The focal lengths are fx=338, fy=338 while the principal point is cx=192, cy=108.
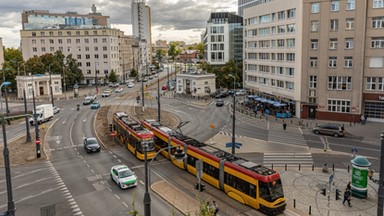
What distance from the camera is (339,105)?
55.0m

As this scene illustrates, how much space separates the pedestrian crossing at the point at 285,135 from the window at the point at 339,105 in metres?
8.71

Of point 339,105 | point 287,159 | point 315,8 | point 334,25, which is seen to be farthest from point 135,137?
point 315,8

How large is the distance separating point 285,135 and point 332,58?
1708 centimetres

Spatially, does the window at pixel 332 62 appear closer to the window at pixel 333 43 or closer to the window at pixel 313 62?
the window at pixel 333 43

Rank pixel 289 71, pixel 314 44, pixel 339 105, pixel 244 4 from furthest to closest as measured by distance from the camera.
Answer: pixel 244 4
pixel 289 71
pixel 314 44
pixel 339 105

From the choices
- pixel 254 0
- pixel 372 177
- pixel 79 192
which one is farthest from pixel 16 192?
pixel 254 0

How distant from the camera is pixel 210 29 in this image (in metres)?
119

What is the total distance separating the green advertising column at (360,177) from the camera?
25.4 metres

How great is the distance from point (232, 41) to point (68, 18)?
78637mm

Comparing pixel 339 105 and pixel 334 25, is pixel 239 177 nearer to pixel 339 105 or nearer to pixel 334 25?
pixel 339 105

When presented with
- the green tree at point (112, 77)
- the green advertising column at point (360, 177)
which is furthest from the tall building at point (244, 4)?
the green advertising column at point (360, 177)

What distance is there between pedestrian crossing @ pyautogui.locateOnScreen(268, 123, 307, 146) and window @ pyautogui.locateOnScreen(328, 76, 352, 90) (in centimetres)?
1031

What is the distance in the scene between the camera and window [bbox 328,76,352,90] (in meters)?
53.8

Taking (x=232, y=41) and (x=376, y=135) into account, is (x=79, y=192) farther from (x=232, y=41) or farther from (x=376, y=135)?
(x=232, y=41)
